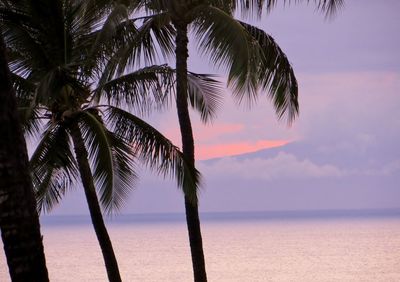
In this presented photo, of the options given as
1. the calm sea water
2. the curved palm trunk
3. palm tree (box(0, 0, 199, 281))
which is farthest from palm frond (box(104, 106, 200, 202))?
the calm sea water

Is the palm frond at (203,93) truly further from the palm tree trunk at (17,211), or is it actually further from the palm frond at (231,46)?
the palm tree trunk at (17,211)

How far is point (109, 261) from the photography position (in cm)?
1839

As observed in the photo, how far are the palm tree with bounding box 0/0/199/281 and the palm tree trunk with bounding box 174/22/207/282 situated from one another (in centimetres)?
33

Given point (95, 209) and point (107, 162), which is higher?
point (107, 162)

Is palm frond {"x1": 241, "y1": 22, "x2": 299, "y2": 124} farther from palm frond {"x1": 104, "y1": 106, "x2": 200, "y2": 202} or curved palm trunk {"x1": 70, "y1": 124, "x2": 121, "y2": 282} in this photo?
curved palm trunk {"x1": 70, "y1": 124, "x2": 121, "y2": 282}

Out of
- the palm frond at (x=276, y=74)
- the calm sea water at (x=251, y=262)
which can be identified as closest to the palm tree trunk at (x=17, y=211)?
the palm frond at (x=276, y=74)

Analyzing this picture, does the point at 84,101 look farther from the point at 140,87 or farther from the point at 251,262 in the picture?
the point at 251,262

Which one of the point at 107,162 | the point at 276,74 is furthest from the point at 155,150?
the point at 276,74

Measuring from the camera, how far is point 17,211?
9.28 meters

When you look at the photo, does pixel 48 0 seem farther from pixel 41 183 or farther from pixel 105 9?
pixel 41 183

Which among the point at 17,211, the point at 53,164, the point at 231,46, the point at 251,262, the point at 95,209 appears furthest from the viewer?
the point at 251,262

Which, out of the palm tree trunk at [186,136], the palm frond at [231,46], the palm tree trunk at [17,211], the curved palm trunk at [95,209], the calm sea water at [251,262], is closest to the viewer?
the palm tree trunk at [17,211]

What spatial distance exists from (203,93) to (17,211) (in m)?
10.7

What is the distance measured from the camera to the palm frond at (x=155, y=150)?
54.0 feet
